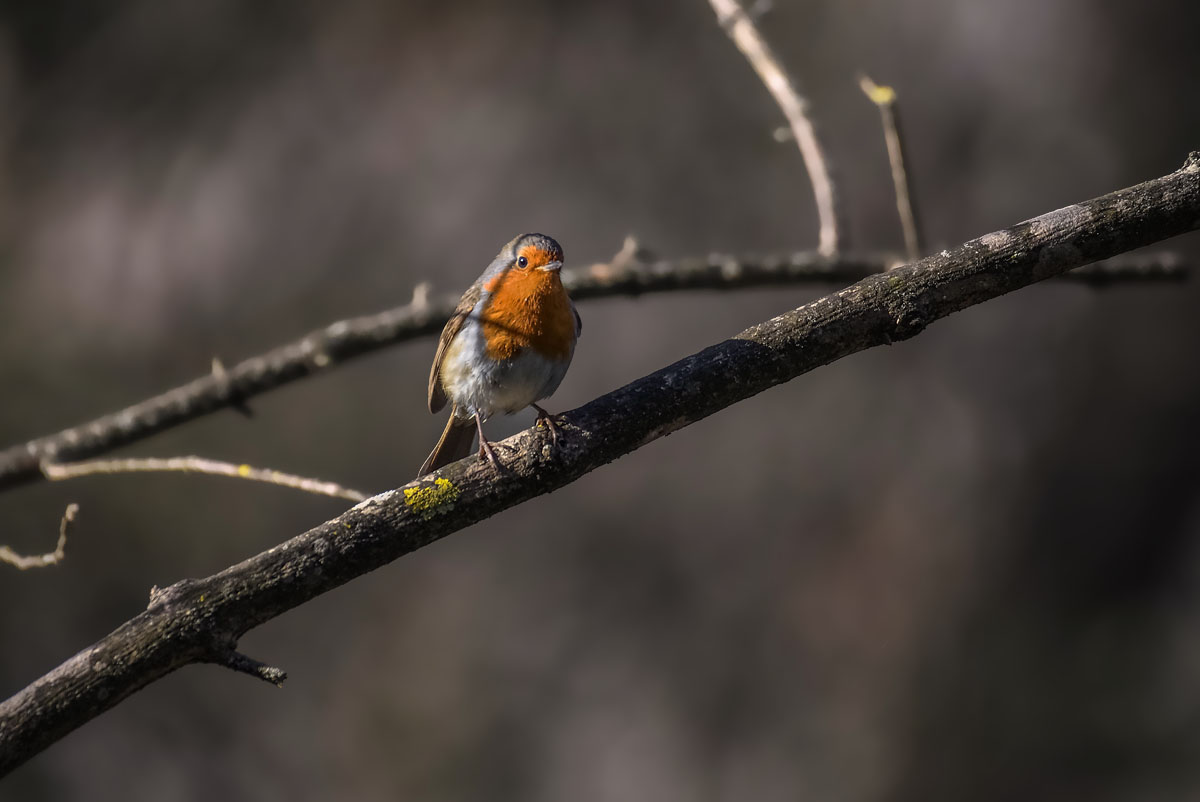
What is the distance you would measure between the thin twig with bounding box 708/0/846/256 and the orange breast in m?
1.27

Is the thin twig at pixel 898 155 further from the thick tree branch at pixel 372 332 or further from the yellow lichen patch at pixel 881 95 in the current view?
the thick tree branch at pixel 372 332

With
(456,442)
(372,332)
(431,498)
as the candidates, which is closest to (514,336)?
(456,442)

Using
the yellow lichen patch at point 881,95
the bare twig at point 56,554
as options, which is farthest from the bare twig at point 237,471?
the yellow lichen patch at point 881,95

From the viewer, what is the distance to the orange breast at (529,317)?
11.0 feet

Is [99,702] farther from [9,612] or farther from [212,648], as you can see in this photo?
[9,612]

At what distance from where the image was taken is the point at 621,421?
91.7 inches

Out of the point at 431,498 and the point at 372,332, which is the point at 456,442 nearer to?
the point at 372,332

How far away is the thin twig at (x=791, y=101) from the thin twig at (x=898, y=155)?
0.30m

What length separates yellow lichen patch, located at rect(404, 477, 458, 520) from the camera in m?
2.21

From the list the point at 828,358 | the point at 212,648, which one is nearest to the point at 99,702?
the point at 212,648

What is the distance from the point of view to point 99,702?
2.01 meters

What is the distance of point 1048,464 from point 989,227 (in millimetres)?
1509

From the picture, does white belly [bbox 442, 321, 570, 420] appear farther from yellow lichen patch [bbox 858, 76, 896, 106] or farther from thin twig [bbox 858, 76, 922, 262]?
yellow lichen patch [bbox 858, 76, 896, 106]

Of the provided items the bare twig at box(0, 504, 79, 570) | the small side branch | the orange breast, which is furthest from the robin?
the small side branch
